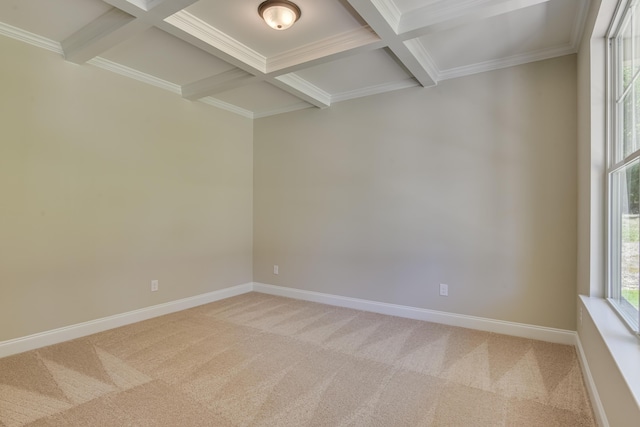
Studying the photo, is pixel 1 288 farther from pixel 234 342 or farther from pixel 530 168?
pixel 530 168

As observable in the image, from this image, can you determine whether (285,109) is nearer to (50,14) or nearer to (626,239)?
(50,14)

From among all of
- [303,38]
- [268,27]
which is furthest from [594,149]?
[268,27]

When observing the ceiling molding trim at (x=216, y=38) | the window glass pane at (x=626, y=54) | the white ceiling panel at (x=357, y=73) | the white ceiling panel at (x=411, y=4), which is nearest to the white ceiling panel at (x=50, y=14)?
the ceiling molding trim at (x=216, y=38)

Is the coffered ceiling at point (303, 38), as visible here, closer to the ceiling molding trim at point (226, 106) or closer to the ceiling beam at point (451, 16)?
the ceiling beam at point (451, 16)

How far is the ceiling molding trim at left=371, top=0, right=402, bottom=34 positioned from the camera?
7.31ft

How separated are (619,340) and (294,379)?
1.88 metres

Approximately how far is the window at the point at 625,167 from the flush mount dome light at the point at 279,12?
6.45ft

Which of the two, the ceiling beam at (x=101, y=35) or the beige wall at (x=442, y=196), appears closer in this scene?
the ceiling beam at (x=101, y=35)

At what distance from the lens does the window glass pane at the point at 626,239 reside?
1687 millimetres

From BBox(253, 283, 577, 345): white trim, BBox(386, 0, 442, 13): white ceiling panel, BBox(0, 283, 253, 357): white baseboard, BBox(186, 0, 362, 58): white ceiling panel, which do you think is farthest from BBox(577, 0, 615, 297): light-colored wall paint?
BBox(0, 283, 253, 357): white baseboard

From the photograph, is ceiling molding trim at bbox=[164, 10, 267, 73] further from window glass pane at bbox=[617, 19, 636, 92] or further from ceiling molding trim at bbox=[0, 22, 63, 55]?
window glass pane at bbox=[617, 19, 636, 92]

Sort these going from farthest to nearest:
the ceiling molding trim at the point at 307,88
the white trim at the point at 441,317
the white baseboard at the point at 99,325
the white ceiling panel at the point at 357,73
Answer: the ceiling molding trim at the point at 307,88 → the white ceiling panel at the point at 357,73 → the white trim at the point at 441,317 → the white baseboard at the point at 99,325

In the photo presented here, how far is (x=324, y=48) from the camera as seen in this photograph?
2.88 m

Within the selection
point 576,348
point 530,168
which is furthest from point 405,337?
point 530,168
